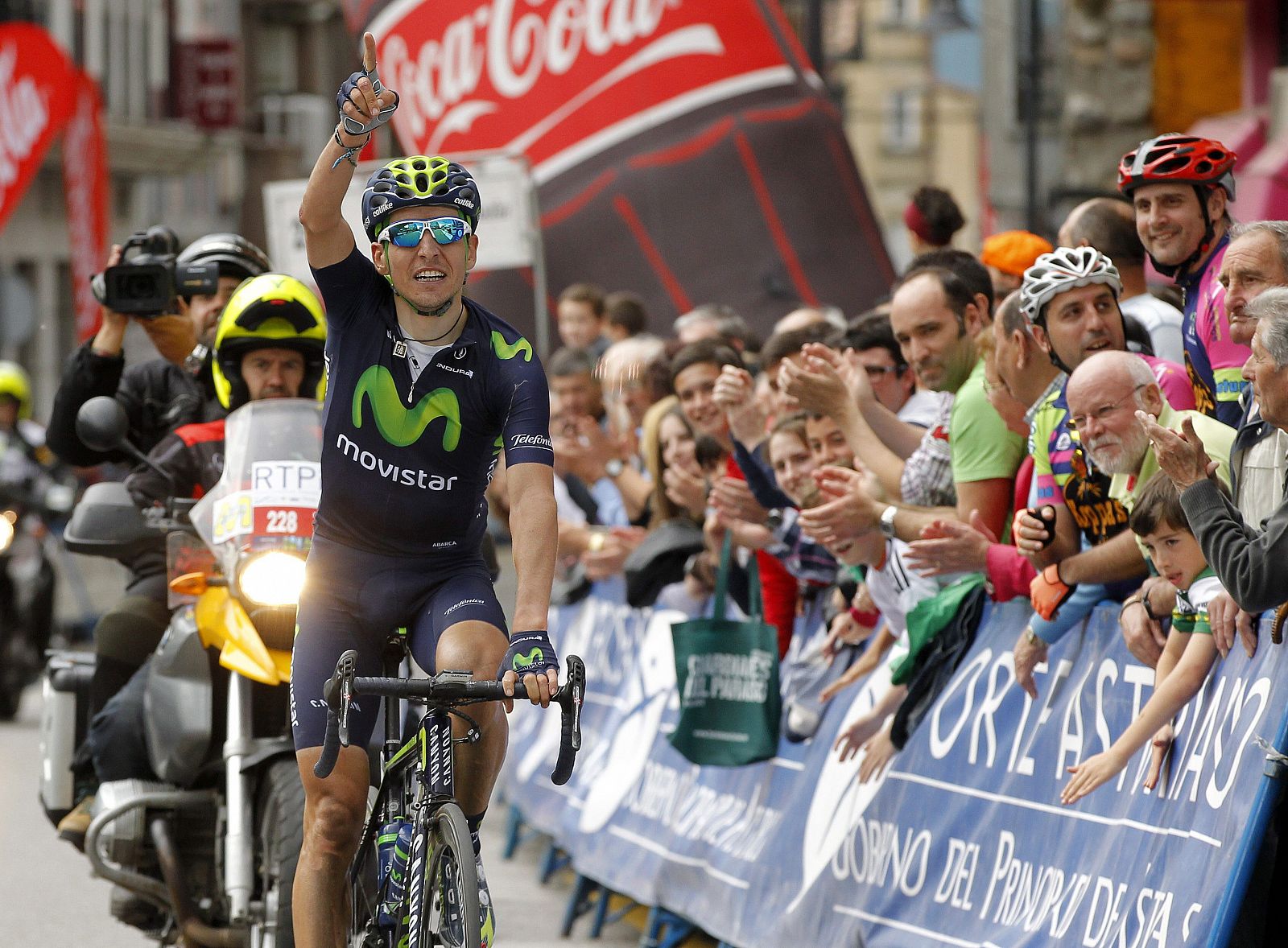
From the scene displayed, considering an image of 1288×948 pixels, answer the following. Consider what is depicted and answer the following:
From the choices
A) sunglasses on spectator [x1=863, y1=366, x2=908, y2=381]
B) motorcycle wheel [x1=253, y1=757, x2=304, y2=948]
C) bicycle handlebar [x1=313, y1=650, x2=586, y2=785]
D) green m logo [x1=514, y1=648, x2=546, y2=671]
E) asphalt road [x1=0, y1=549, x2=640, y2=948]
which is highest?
sunglasses on spectator [x1=863, y1=366, x2=908, y2=381]

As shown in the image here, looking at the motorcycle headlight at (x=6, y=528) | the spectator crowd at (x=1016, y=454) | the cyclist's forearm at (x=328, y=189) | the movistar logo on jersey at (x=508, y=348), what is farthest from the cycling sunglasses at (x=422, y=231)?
the motorcycle headlight at (x=6, y=528)

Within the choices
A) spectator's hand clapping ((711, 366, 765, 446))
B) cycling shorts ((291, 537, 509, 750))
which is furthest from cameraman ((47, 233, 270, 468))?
cycling shorts ((291, 537, 509, 750))

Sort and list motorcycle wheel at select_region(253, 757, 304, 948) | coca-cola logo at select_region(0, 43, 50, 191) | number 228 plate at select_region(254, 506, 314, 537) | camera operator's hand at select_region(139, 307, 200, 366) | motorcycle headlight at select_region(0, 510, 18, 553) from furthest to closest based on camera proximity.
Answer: coca-cola logo at select_region(0, 43, 50, 191) < motorcycle headlight at select_region(0, 510, 18, 553) < camera operator's hand at select_region(139, 307, 200, 366) < number 228 plate at select_region(254, 506, 314, 537) < motorcycle wheel at select_region(253, 757, 304, 948)

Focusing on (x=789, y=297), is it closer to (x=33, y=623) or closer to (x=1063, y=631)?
(x=33, y=623)

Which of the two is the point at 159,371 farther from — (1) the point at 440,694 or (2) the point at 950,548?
(1) the point at 440,694

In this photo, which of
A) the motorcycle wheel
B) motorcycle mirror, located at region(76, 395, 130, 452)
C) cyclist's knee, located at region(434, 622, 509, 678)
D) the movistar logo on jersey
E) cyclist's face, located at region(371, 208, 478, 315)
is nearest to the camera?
cyclist's knee, located at region(434, 622, 509, 678)

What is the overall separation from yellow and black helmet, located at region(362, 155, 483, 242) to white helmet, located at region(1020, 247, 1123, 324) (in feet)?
5.57

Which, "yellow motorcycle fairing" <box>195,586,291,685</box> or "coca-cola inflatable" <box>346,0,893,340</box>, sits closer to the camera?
"yellow motorcycle fairing" <box>195,586,291,685</box>

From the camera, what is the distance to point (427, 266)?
5688 mm

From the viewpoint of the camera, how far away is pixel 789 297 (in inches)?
672

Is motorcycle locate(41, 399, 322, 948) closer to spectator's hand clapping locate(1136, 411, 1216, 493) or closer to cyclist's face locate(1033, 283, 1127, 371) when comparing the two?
cyclist's face locate(1033, 283, 1127, 371)

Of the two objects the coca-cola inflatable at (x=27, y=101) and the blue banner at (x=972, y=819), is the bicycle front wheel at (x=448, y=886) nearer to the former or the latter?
the blue banner at (x=972, y=819)

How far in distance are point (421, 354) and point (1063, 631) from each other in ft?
6.44

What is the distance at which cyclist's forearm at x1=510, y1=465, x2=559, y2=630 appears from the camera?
5.42m
